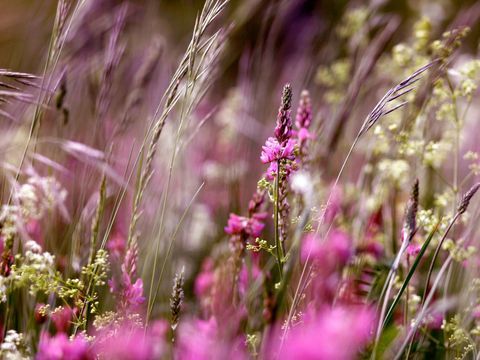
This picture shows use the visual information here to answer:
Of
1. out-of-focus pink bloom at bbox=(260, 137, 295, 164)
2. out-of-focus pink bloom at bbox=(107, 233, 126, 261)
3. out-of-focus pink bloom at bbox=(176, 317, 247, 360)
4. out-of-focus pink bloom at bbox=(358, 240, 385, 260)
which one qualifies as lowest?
out-of-focus pink bloom at bbox=(176, 317, 247, 360)

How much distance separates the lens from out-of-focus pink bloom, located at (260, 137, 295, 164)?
3.16 ft

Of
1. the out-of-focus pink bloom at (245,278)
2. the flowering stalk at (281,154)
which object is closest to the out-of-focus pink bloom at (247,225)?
the out-of-focus pink bloom at (245,278)

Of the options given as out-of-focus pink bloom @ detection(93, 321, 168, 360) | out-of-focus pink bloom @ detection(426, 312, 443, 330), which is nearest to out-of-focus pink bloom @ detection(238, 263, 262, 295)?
out-of-focus pink bloom @ detection(93, 321, 168, 360)

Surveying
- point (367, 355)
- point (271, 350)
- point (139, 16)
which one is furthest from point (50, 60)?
point (139, 16)

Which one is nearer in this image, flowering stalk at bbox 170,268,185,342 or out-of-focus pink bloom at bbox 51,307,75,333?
flowering stalk at bbox 170,268,185,342

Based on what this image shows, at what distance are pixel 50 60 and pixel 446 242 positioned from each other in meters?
0.76

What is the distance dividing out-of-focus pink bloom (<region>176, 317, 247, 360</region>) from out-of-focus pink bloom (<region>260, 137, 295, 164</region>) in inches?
10.3

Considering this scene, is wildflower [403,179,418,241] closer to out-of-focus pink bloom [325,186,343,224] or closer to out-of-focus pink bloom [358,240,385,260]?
out-of-focus pink bloom [325,186,343,224]

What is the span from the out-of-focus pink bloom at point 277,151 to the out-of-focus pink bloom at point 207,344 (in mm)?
262

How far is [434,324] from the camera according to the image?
4.18 ft

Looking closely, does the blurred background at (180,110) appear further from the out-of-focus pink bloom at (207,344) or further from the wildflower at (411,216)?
the wildflower at (411,216)

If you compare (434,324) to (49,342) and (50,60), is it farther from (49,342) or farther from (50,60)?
(50,60)

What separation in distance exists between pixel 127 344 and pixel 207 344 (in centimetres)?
11

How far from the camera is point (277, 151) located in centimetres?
97
